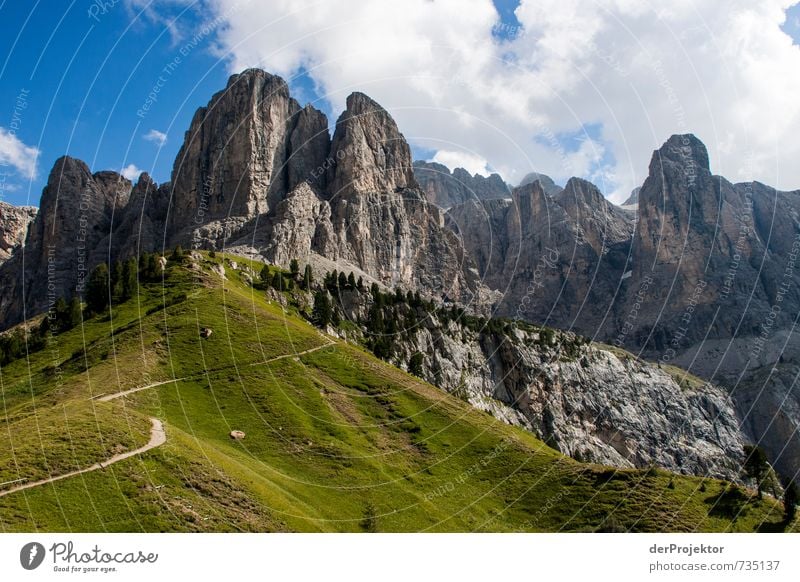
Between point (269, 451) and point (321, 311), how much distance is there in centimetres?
7164

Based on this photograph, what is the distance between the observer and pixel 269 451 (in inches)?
2463

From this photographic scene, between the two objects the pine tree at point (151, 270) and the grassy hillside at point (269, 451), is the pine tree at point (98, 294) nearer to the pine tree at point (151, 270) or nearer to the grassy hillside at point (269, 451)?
the pine tree at point (151, 270)

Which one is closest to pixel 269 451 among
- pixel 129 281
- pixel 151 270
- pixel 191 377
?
pixel 191 377

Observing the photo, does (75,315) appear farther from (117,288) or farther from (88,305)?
(117,288)

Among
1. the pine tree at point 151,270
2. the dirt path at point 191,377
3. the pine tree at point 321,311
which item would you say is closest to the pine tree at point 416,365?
the pine tree at point 321,311

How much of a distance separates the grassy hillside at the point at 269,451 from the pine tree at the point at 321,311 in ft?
98.1

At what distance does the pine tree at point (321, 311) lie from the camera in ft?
432

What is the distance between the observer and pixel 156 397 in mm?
68000

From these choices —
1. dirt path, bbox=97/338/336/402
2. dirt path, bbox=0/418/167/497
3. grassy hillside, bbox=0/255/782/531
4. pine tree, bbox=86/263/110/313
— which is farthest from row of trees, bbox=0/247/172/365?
dirt path, bbox=0/418/167/497

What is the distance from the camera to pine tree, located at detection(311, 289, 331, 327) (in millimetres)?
131625

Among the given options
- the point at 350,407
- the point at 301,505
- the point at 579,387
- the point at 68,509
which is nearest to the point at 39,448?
the point at 68,509

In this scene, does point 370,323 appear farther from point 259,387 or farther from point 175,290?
point 259,387
